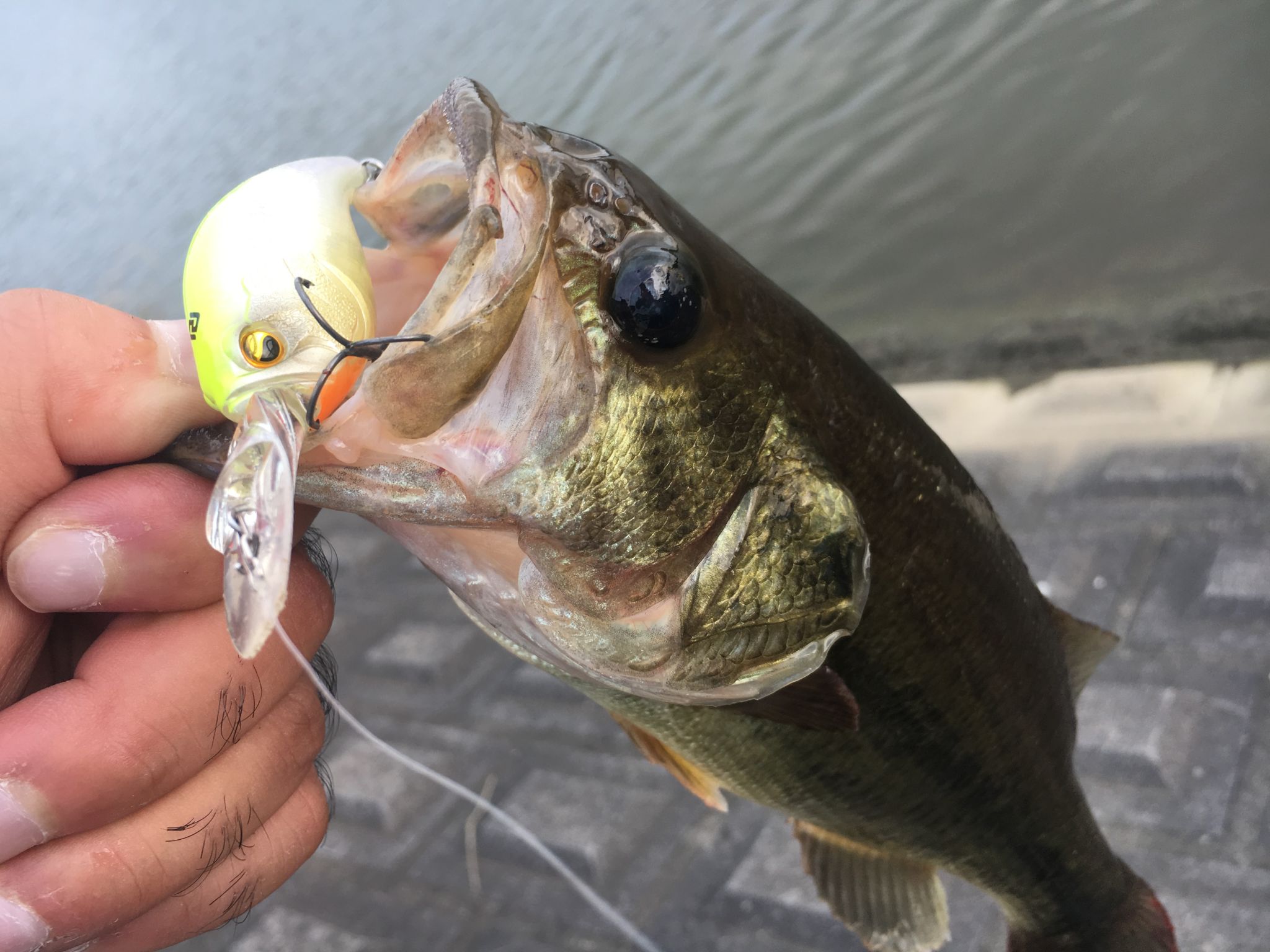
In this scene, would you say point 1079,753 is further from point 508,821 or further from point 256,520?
point 256,520

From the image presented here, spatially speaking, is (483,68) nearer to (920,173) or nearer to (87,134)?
(920,173)

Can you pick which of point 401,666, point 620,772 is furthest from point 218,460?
point 401,666

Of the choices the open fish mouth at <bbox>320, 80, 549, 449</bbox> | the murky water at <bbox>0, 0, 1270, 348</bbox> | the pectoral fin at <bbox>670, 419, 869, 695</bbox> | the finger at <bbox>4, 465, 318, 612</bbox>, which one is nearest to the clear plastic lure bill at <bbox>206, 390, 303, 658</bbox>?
the open fish mouth at <bbox>320, 80, 549, 449</bbox>

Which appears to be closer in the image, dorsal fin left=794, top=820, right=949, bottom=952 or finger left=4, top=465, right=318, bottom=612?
finger left=4, top=465, right=318, bottom=612

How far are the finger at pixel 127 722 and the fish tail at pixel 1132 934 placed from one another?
1.42 metres

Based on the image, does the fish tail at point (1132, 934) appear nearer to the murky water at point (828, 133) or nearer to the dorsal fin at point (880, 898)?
the dorsal fin at point (880, 898)

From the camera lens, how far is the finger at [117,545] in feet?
3.40

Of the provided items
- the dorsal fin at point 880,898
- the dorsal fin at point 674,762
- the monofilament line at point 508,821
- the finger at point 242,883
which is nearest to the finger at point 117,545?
the monofilament line at point 508,821

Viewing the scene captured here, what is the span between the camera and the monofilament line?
51.5 inches

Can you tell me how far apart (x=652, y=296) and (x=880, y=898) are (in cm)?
123

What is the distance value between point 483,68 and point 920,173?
164 inches

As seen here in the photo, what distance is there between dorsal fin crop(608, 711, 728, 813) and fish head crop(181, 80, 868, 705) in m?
0.39

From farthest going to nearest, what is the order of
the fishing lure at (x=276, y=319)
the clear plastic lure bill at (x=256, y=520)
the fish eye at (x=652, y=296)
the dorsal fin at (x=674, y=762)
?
the dorsal fin at (x=674, y=762) → the fish eye at (x=652, y=296) → the fishing lure at (x=276, y=319) → the clear plastic lure bill at (x=256, y=520)

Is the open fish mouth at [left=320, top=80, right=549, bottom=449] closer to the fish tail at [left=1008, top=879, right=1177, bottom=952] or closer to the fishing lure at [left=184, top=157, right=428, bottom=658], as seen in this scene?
the fishing lure at [left=184, top=157, right=428, bottom=658]
